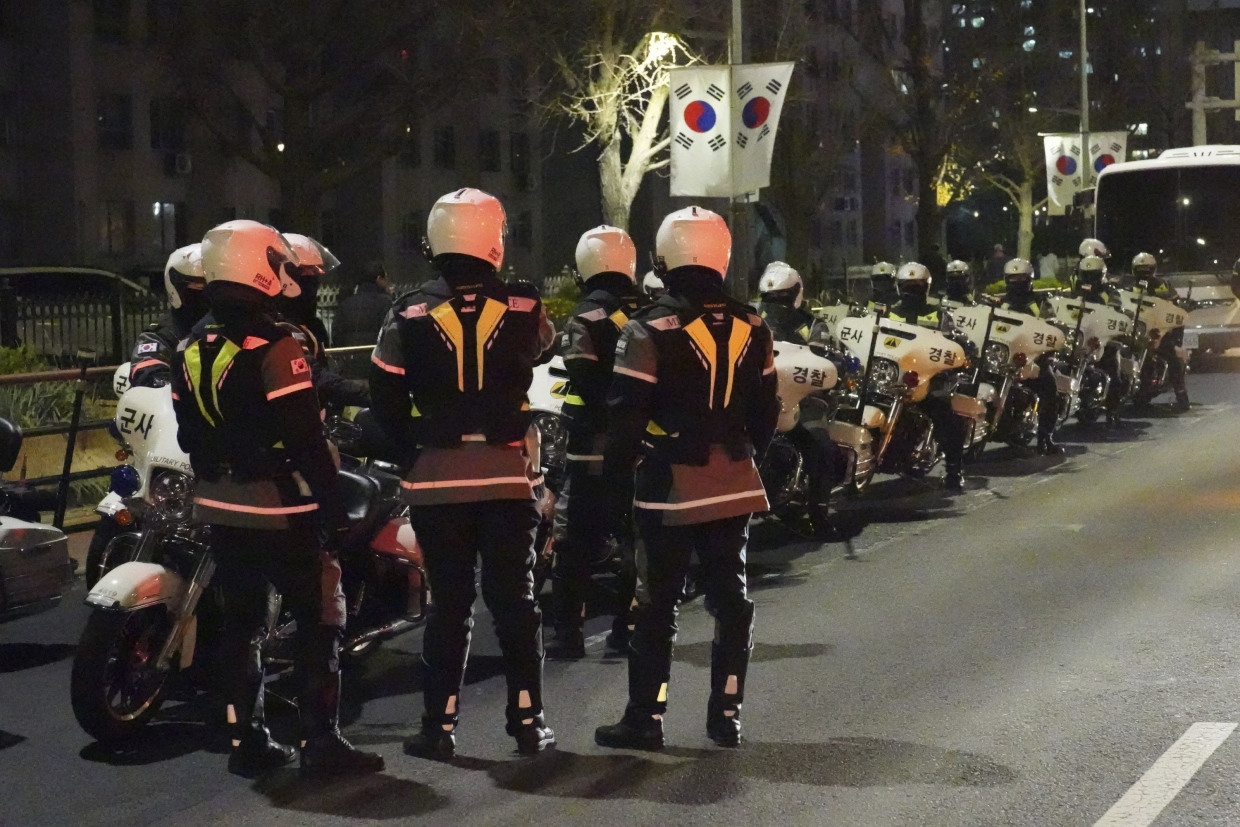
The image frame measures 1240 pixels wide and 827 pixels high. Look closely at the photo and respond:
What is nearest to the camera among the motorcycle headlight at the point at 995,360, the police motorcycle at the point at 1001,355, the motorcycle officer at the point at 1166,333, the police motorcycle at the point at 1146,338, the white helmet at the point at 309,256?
the white helmet at the point at 309,256

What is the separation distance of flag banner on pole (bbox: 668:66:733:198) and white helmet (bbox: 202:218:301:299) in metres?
11.2

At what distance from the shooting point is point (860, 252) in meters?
73.6

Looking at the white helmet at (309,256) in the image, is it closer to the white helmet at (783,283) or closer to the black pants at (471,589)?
the black pants at (471,589)

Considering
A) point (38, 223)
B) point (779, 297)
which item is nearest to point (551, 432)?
point (779, 297)

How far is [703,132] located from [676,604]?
1127 centimetres

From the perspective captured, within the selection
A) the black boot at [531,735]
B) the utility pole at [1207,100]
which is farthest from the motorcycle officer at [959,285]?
the utility pole at [1207,100]

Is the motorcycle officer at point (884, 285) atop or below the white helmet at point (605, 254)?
below

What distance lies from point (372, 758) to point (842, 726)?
172 centimetres

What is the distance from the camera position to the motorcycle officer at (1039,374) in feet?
49.8

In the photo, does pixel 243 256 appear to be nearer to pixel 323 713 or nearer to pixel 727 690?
pixel 323 713

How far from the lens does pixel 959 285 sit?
49.9 feet

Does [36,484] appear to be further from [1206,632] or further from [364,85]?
[364,85]

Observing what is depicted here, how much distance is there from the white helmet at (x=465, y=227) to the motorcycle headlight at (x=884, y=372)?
638 cm

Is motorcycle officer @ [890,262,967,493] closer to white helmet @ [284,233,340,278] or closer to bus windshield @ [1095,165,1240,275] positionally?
white helmet @ [284,233,340,278]
